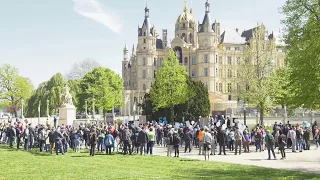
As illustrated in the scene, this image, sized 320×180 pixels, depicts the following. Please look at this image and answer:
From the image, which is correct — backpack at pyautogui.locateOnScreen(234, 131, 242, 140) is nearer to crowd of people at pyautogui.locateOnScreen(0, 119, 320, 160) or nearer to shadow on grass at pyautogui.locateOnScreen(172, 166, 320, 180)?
crowd of people at pyautogui.locateOnScreen(0, 119, 320, 160)

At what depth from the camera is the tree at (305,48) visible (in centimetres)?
2239

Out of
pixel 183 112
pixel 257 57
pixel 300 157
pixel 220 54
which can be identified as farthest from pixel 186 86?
pixel 220 54

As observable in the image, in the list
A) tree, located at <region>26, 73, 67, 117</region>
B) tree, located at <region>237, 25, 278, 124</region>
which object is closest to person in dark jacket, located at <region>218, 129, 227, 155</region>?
tree, located at <region>237, 25, 278, 124</region>

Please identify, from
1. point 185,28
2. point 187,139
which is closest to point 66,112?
point 187,139

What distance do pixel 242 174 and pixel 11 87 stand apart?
72.2 m

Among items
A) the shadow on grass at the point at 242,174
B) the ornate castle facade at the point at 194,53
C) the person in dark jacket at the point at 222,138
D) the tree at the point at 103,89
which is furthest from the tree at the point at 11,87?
the shadow on grass at the point at 242,174

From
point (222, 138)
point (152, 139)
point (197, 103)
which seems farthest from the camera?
point (197, 103)

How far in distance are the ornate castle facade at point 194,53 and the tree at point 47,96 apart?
1066 inches

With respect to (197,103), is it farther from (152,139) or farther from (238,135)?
(152,139)

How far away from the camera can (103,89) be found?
235 ft

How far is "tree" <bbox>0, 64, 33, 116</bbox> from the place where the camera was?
79.0 meters

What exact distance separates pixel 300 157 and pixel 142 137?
9.54m

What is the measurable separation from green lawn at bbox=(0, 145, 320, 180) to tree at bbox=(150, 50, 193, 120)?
3186 centimetres

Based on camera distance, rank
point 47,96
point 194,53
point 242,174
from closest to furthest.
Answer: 1. point 242,174
2. point 47,96
3. point 194,53
